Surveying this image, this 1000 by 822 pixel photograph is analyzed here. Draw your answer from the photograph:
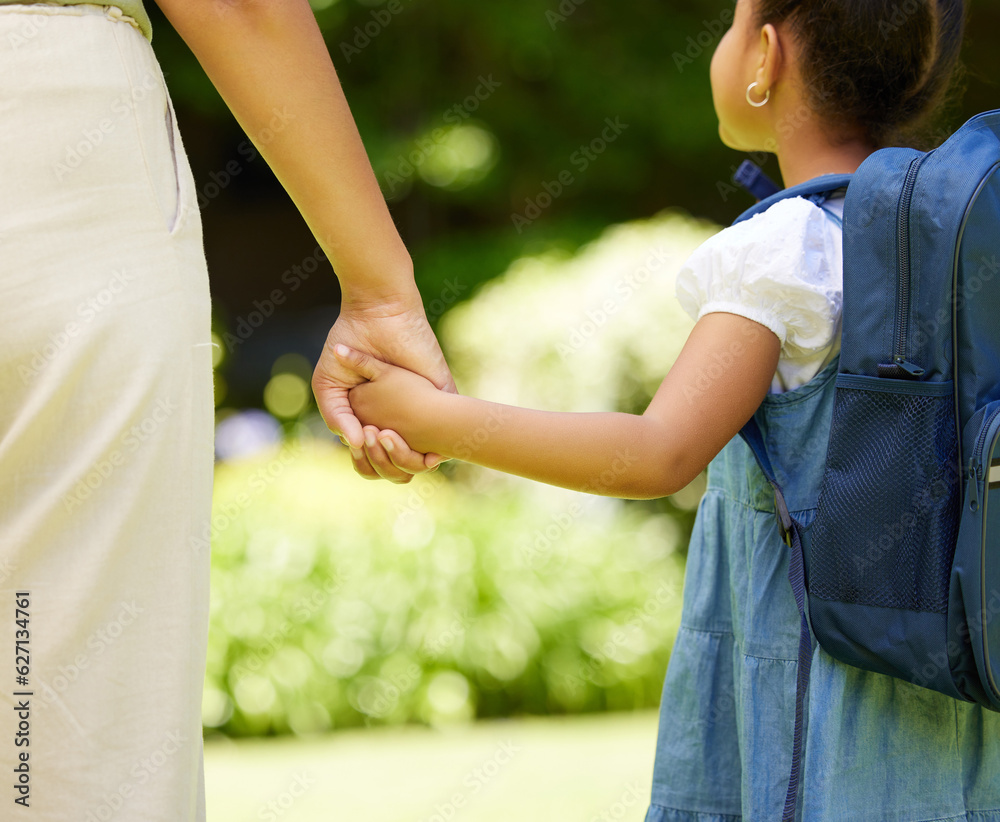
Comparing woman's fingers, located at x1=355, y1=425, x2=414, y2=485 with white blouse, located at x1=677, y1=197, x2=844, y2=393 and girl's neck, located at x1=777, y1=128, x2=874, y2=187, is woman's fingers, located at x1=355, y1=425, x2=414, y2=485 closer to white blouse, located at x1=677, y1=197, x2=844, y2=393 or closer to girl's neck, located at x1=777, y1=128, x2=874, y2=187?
white blouse, located at x1=677, y1=197, x2=844, y2=393

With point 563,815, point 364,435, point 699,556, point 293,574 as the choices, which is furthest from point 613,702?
point 364,435

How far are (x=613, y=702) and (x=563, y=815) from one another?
40.6 inches

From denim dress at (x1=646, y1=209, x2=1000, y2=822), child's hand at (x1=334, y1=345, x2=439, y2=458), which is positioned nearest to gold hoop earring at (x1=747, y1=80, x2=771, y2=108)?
denim dress at (x1=646, y1=209, x2=1000, y2=822)

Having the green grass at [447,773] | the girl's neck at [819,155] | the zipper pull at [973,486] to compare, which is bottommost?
the green grass at [447,773]

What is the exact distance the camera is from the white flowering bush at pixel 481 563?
4020 millimetres

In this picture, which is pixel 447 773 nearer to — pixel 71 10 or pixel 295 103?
pixel 295 103

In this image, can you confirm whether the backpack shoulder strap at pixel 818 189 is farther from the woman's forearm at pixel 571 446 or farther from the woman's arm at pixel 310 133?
the woman's arm at pixel 310 133

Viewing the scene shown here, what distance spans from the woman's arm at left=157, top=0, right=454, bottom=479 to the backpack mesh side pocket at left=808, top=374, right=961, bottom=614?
0.69 metres

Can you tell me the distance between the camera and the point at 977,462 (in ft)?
4.25

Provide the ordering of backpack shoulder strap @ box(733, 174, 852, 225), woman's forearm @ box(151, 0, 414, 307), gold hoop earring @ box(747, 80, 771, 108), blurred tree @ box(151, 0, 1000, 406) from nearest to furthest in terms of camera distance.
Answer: woman's forearm @ box(151, 0, 414, 307) → backpack shoulder strap @ box(733, 174, 852, 225) → gold hoop earring @ box(747, 80, 771, 108) → blurred tree @ box(151, 0, 1000, 406)

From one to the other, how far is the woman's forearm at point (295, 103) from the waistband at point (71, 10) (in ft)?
0.35

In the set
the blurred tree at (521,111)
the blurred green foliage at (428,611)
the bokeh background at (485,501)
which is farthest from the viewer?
the blurred tree at (521,111)

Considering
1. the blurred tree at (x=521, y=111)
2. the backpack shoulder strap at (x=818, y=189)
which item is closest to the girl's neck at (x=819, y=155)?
the backpack shoulder strap at (x=818, y=189)

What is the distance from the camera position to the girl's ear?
1761 millimetres
